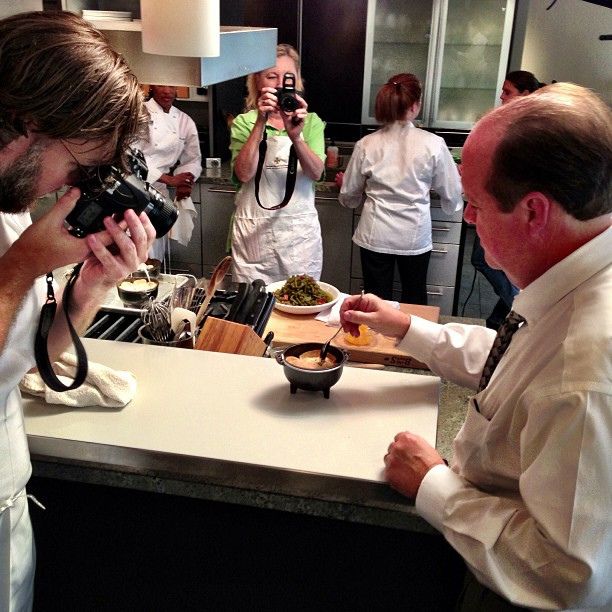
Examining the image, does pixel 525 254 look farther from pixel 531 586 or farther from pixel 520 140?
pixel 531 586

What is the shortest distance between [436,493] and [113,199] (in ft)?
2.04

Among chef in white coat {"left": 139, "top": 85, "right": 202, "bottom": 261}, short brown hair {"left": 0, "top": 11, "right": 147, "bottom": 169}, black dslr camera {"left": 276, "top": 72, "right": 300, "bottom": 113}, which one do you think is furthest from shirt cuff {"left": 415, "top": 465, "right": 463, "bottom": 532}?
chef in white coat {"left": 139, "top": 85, "right": 202, "bottom": 261}

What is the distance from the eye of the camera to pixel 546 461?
0.83 metres

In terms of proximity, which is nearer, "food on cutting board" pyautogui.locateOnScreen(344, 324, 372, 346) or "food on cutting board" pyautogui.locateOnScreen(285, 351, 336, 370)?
"food on cutting board" pyautogui.locateOnScreen(285, 351, 336, 370)

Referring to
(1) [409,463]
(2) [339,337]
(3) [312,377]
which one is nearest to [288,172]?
(2) [339,337]

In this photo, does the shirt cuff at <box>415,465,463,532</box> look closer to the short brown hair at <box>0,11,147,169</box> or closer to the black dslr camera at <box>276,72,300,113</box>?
the short brown hair at <box>0,11,147,169</box>

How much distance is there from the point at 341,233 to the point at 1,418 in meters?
3.01

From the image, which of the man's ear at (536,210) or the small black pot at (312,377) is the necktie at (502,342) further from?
the small black pot at (312,377)

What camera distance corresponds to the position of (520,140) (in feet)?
3.00

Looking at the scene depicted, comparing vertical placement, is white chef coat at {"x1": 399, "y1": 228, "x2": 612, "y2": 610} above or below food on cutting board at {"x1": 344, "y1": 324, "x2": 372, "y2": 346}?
above

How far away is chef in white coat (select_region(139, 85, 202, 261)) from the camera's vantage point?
11.9 feet

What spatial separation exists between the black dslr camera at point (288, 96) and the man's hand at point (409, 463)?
74.7 inches

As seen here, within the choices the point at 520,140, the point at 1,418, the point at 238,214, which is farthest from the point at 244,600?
the point at 238,214

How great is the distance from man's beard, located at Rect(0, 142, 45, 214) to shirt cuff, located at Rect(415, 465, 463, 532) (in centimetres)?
68
